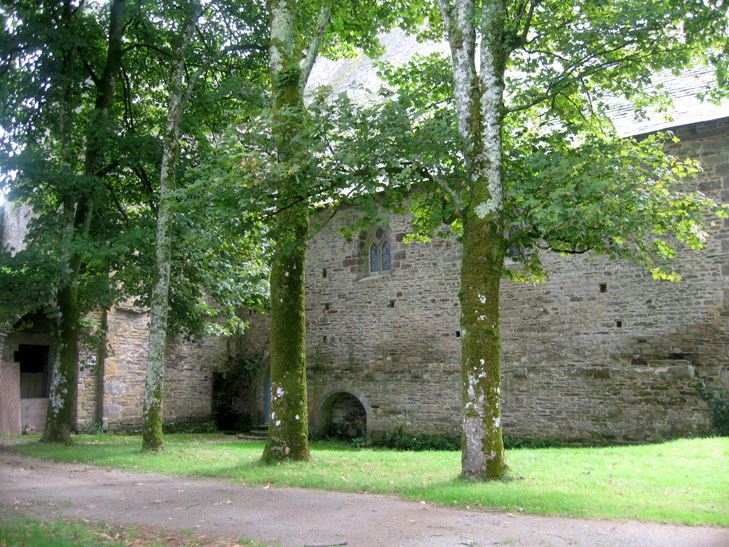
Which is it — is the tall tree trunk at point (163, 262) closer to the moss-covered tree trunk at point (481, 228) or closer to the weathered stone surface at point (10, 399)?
the moss-covered tree trunk at point (481, 228)

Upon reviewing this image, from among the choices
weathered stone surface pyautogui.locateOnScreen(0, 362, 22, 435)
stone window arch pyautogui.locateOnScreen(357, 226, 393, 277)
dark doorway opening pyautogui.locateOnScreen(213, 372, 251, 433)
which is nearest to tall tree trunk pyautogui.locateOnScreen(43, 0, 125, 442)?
weathered stone surface pyautogui.locateOnScreen(0, 362, 22, 435)

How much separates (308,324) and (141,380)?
4829 millimetres

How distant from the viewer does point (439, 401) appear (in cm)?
1459

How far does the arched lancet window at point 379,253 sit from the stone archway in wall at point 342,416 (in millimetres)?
3387

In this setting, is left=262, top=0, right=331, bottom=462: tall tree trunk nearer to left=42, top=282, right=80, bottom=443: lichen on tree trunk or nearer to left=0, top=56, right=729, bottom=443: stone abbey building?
left=42, top=282, right=80, bottom=443: lichen on tree trunk

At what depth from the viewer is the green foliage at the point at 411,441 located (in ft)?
46.2

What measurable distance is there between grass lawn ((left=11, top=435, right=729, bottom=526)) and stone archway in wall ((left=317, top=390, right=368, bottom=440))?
16.0 ft

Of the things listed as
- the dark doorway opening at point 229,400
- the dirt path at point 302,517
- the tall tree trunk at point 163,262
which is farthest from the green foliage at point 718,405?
the dark doorway opening at point 229,400

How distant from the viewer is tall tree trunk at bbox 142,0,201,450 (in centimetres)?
1105

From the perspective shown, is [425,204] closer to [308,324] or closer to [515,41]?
[515,41]

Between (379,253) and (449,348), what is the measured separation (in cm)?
336

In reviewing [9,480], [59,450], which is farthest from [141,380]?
[9,480]

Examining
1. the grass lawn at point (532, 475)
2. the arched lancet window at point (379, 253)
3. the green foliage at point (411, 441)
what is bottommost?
the green foliage at point (411, 441)

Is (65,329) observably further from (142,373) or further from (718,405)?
(718,405)
